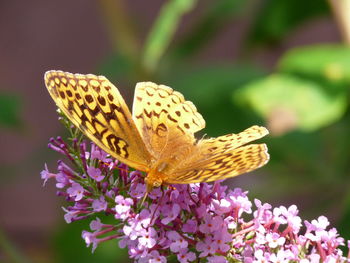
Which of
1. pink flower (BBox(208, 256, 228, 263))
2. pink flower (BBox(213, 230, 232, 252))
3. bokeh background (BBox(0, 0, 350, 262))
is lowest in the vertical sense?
bokeh background (BBox(0, 0, 350, 262))

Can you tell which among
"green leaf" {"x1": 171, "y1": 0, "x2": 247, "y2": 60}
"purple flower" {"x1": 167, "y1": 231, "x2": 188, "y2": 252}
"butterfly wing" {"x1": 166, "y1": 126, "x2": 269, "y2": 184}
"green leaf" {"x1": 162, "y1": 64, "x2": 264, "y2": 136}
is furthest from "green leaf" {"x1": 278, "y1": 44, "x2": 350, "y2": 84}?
"purple flower" {"x1": 167, "y1": 231, "x2": 188, "y2": 252}

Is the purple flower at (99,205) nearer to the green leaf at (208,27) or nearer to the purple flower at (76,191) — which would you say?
the purple flower at (76,191)

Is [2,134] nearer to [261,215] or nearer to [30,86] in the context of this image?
[30,86]

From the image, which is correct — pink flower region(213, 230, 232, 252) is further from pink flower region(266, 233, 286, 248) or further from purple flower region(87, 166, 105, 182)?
purple flower region(87, 166, 105, 182)

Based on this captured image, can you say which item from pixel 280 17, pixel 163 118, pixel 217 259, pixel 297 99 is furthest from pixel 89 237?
pixel 280 17

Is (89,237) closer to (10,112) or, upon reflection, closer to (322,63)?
(10,112)

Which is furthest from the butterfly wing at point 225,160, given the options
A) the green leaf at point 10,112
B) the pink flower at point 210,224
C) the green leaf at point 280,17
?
the green leaf at point 280,17

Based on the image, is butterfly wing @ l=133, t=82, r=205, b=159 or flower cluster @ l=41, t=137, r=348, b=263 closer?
flower cluster @ l=41, t=137, r=348, b=263
